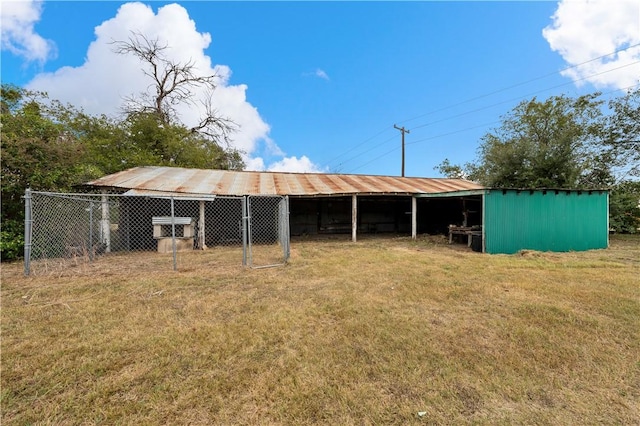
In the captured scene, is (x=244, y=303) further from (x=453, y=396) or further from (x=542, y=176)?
(x=542, y=176)

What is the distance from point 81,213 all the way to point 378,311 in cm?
878

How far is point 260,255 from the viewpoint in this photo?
27.5 feet

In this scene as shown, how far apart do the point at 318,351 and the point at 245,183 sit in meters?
10.5

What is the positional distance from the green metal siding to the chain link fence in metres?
7.06

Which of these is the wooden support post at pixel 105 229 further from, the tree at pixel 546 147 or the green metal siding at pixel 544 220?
the tree at pixel 546 147

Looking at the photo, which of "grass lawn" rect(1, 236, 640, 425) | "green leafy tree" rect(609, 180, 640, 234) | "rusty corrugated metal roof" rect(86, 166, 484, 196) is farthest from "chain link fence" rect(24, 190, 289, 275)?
"green leafy tree" rect(609, 180, 640, 234)

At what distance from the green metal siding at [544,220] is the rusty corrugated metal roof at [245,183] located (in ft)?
10.9

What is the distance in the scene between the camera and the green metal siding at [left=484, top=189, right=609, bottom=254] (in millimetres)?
9078

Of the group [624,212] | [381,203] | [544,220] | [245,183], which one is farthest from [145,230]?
[624,212]

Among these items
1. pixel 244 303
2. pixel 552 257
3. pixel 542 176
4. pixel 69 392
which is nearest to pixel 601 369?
pixel 244 303

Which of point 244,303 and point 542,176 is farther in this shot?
point 542,176

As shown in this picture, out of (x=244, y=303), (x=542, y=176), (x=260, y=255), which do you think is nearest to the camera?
(x=244, y=303)

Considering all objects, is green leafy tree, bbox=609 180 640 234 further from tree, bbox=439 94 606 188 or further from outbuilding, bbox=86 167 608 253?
outbuilding, bbox=86 167 608 253

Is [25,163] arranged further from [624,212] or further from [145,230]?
[624,212]
